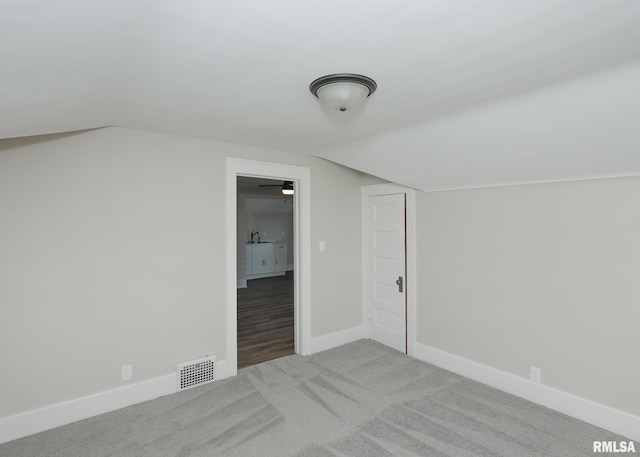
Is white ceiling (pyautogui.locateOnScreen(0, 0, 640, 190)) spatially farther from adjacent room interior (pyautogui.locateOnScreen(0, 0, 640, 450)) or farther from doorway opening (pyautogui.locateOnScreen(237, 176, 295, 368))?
doorway opening (pyautogui.locateOnScreen(237, 176, 295, 368))

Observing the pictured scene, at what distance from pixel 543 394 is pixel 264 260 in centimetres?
711

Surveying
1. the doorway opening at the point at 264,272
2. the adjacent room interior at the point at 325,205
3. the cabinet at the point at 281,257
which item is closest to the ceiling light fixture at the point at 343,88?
the adjacent room interior at the point at 325,205

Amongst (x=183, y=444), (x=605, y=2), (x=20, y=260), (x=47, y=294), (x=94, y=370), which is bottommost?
(x=183, y=444)

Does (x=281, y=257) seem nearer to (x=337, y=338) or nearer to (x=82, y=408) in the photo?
(x=337, y=338)

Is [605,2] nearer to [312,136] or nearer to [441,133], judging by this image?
[441,133]

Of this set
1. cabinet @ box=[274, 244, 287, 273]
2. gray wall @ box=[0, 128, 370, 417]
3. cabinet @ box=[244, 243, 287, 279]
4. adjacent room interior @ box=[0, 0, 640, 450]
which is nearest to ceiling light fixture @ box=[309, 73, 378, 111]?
adjacent room interior @ box=[0, 0, 640, 450]

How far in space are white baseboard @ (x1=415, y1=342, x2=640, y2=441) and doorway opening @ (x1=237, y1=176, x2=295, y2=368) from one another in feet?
5.79

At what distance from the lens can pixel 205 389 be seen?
3.04 metres

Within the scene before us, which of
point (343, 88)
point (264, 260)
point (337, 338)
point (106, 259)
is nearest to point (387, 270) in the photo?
point (337, 338)

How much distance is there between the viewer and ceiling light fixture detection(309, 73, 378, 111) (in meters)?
1.73

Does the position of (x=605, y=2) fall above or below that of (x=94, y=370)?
above

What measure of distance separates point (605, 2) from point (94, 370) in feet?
12.2

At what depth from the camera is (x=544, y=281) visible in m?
2.76

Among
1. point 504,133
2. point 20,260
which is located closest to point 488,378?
point 504,133
